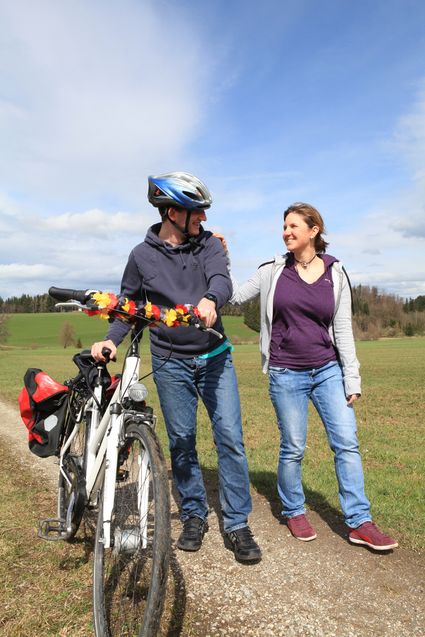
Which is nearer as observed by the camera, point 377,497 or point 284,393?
point 284,393

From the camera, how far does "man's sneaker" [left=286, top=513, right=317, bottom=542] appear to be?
4.08m

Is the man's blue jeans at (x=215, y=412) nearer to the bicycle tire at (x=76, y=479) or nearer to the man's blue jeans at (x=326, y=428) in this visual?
the man's blue jeans at (x=326, y=428)

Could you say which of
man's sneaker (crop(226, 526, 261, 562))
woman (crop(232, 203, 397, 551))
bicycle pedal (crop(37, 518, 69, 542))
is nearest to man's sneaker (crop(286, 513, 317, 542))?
woman (crop(232, 203, 397, 551))

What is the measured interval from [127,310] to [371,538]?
8.09ft

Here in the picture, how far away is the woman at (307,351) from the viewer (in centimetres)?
410

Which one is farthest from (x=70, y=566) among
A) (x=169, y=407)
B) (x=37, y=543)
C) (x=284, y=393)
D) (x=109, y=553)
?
(x=284, y=393)

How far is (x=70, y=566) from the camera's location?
3.68m

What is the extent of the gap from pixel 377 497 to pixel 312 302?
2.76 metres

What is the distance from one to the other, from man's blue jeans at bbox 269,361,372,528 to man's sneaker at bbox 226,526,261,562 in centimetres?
57

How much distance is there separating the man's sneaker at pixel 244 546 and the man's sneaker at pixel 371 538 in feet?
2.57

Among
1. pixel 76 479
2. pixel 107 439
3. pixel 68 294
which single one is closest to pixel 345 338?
pixel 107 439

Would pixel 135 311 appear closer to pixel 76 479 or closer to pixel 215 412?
pixel 215 412

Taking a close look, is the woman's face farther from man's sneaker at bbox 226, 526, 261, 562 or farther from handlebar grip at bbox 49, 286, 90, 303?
man's sneaker at bbox 226, 526, 261, 562

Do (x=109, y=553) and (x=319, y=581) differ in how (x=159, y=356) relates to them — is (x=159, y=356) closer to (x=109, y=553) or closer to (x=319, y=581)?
(x=109, y=553)
